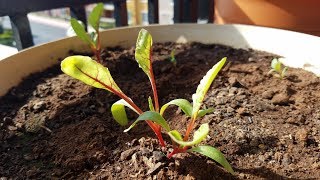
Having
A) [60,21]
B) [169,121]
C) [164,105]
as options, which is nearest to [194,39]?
[169,121]

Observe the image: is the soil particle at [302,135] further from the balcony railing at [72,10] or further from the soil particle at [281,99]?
the balcony railing at [72,10]

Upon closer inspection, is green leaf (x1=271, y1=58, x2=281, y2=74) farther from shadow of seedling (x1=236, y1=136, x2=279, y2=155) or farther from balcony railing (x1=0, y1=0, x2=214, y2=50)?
balcony railing (x1=0, y1=0, x2=214, y2=50)

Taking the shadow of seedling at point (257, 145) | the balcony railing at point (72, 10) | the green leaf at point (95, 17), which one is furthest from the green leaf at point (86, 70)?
the balcony railing at point (72, 10)

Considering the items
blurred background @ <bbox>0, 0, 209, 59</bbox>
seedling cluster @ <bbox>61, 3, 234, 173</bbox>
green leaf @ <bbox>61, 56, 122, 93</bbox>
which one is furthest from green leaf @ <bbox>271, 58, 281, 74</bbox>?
blurred background @ <bbox>0, 0, 209, 59</bbox>

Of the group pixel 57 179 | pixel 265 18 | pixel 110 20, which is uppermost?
pixel 265 18

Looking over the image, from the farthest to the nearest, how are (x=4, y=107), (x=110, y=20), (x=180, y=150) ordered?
1. (x=110, y=20)
2. (x=4, y=107)
3. (x=180, y=150)

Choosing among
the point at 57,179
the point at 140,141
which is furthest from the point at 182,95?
the point at 57,179

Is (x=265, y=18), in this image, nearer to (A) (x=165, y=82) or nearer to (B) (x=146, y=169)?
(A) (x=165, y=82)
